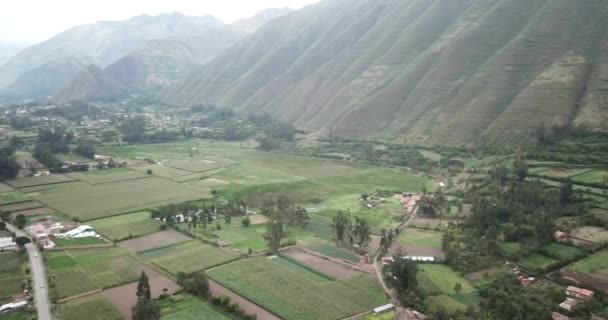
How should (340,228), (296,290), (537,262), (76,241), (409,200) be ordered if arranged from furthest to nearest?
(409,200) < (76,241) < (340,228) < (537,262) < (296,290)

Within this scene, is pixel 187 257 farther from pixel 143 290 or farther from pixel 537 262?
pixel 537 262

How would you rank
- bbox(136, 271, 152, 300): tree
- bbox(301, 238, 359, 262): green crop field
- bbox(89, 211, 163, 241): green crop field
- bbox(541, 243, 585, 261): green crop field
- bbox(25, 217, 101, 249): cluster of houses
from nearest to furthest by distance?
bbox(136, 271, 152, 300): tree, bbox(541, 243, 585, 261): green crop field, bbox(301, 238, 359, 262): green crop field, bbox(25, 217, 101, 249): cluster of houses, bbox(89, 211, 163, 241): green crop field

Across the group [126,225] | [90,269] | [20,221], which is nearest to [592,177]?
[126,225]

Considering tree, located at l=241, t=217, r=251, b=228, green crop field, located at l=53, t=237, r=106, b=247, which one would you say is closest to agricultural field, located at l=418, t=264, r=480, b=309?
tree, located at l=241, t=217, r=251, b=228

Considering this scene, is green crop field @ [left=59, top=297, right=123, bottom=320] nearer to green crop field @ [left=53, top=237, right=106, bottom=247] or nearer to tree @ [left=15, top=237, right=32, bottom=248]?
green crop field @ [left=53, top=237, right=106, bottom=247]

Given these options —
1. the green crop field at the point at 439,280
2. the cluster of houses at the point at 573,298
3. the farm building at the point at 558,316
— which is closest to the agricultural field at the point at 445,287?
the green crop field at the point at 439,280

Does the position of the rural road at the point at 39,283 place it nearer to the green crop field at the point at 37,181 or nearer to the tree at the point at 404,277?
the green crop field at the point at 37,181
